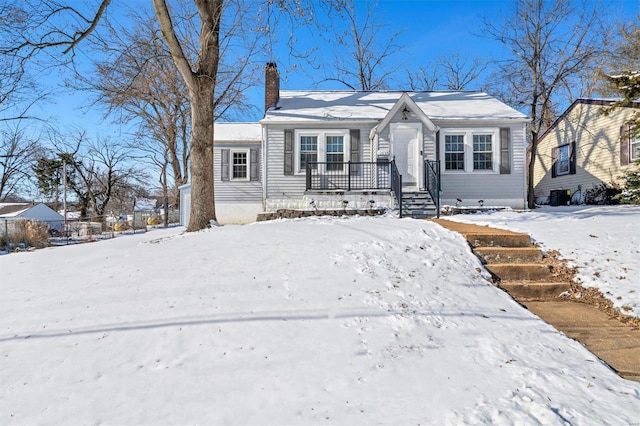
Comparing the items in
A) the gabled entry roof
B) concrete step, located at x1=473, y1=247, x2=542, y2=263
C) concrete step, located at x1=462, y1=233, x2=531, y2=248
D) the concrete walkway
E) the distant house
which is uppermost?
the gabled entry roof

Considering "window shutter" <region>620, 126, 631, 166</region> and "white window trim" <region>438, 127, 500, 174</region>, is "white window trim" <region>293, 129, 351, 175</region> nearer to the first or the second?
"white window trim" <region>438, 127, 500, 174</region>

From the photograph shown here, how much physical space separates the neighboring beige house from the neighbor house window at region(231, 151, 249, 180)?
14.7m

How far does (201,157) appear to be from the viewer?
857 centimetres

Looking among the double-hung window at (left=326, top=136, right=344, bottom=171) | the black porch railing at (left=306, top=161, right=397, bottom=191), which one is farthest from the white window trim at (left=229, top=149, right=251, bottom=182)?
the double-hung window at (left=326, top=136, right=344, bottom=171)

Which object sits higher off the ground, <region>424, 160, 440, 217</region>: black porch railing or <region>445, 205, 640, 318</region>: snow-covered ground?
<region>424, 160, 440, 217</region>: black porch railing

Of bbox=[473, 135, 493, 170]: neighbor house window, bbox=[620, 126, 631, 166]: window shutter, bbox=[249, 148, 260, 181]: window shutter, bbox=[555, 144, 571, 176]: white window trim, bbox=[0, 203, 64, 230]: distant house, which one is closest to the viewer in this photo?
bbox=[473, 135, 493, 170]: neighbor house window

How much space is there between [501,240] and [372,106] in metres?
9.95

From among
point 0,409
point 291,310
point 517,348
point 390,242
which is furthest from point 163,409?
point 390,242

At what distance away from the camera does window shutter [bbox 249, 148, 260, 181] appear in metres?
14.5

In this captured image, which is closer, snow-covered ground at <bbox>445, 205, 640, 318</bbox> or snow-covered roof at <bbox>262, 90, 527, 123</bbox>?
snow-covered ground at <bbox>445, 205, 640, 318</bbox>

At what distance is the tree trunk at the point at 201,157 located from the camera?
8492 mm

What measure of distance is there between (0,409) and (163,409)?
1.12m

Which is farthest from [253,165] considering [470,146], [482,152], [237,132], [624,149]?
[624,149]

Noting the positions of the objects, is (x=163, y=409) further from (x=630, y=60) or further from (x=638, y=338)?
(x=630, y=60)
